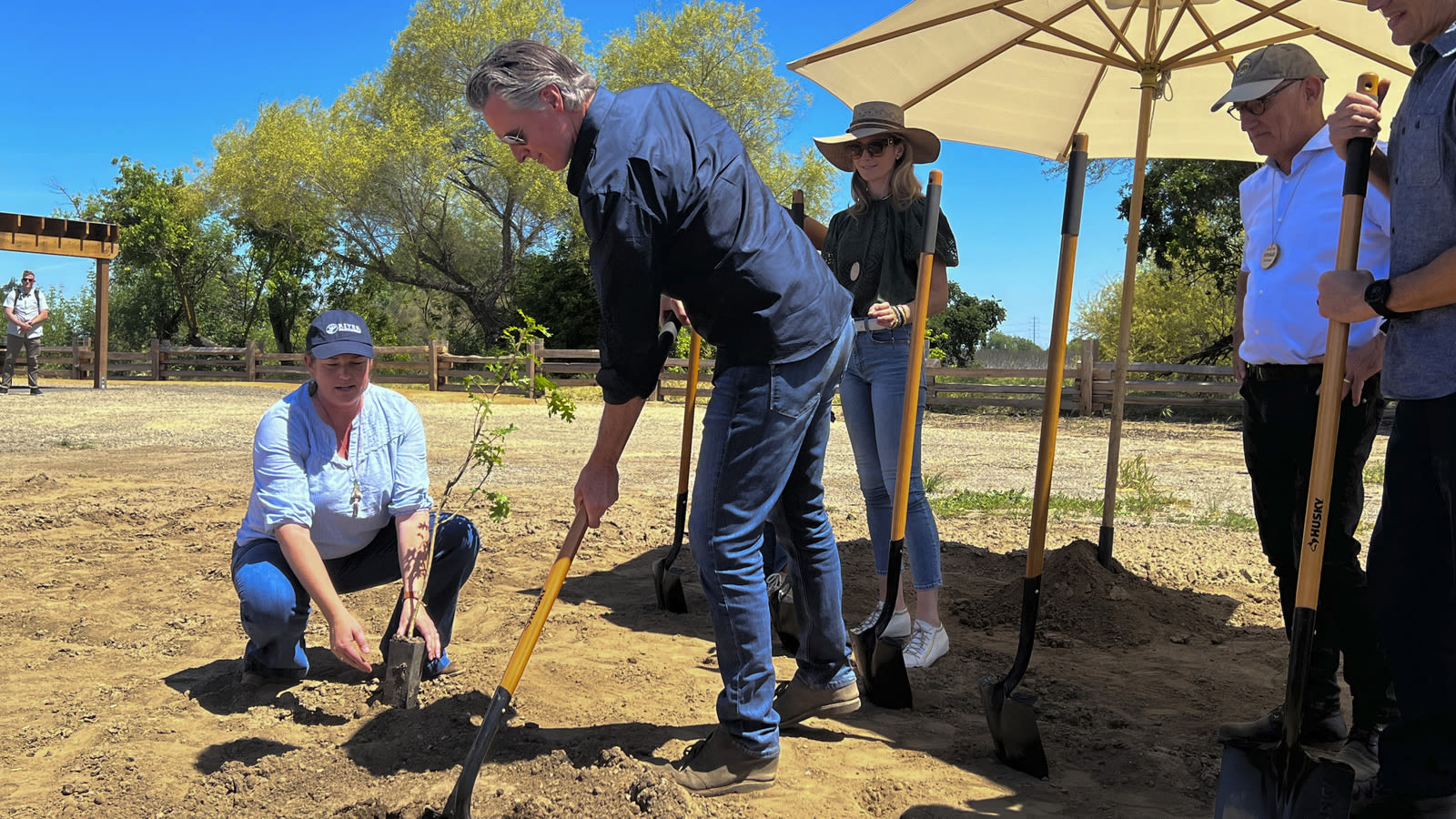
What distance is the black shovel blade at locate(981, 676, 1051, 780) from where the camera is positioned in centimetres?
281

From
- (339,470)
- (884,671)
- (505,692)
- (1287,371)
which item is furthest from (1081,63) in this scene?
(505,692)

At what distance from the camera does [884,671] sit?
3354 millimetres

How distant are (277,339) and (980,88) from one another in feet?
136

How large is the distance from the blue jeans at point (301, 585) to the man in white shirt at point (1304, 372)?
262 centimetres

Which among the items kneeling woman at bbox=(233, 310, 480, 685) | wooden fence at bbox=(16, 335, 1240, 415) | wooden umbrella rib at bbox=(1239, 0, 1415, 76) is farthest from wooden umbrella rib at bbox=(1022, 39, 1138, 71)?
wooden fence at bbox=(16, 335, 1240, 415)

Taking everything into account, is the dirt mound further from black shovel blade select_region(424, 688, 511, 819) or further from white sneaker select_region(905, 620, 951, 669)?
black shovel blade select_region(424, 688, 511, 819)

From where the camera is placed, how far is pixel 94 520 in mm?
6121

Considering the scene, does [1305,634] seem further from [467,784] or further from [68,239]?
[68,239]

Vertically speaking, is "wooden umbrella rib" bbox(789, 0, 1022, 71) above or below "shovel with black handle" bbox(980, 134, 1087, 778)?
above

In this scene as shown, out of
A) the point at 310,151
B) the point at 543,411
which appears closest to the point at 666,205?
the point at 543,411

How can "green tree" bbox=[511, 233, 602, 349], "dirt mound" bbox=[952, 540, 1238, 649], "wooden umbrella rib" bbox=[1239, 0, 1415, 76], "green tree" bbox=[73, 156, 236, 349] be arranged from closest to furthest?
1. "dirt mound" bbox=[952, 540, 1238, 649]
2. "wooden umbrella rib" bbox=[1239, 0, 1415, 76]
3. "green tree" bbox=[511, 233, 602, 349]
4. "green tree" bbox=[73, 156, 236, 349]

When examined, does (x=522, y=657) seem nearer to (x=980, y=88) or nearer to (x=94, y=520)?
(x=980, y=88)

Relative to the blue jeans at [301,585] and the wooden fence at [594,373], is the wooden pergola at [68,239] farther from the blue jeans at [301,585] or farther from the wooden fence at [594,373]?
the blue jeans at [301,585]

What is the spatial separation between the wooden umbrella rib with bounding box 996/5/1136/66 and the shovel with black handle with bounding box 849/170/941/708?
1691 millimetres
